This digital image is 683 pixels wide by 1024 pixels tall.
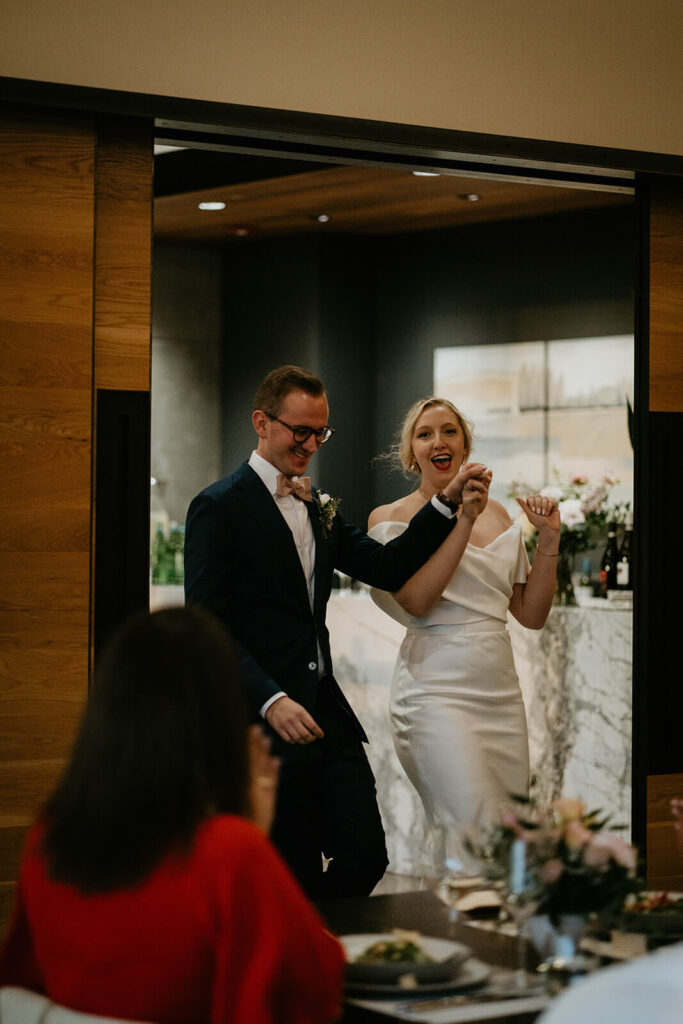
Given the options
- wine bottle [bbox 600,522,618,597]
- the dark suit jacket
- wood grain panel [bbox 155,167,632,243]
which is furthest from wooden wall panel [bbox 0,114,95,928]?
wine bottle [bbox 600,522,618,597]

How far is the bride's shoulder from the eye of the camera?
391 centimetres

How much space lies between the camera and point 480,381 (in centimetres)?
693

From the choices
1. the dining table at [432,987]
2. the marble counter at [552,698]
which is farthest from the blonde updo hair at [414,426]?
the dining table at [432,987]

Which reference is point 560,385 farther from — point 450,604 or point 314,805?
point 314,805

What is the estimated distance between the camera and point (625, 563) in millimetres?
5285

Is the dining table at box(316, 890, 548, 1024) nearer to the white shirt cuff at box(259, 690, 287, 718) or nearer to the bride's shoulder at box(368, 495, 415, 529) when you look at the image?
the white shirt cuff at box(259, 690, 287, 718)

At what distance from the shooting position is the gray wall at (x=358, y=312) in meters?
6.14

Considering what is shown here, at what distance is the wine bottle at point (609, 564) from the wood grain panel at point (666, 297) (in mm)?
1179

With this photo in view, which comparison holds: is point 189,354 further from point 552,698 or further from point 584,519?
point 552,698

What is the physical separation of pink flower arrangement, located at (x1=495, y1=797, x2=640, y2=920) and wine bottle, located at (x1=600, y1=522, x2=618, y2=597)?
3558 millimetres

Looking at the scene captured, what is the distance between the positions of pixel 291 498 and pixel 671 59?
2.03m

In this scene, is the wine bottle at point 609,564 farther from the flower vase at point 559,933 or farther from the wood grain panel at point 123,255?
the flower vase at point 559,933

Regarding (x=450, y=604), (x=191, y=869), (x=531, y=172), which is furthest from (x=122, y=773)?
(x=531, y=172)

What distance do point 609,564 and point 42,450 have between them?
2781mm
